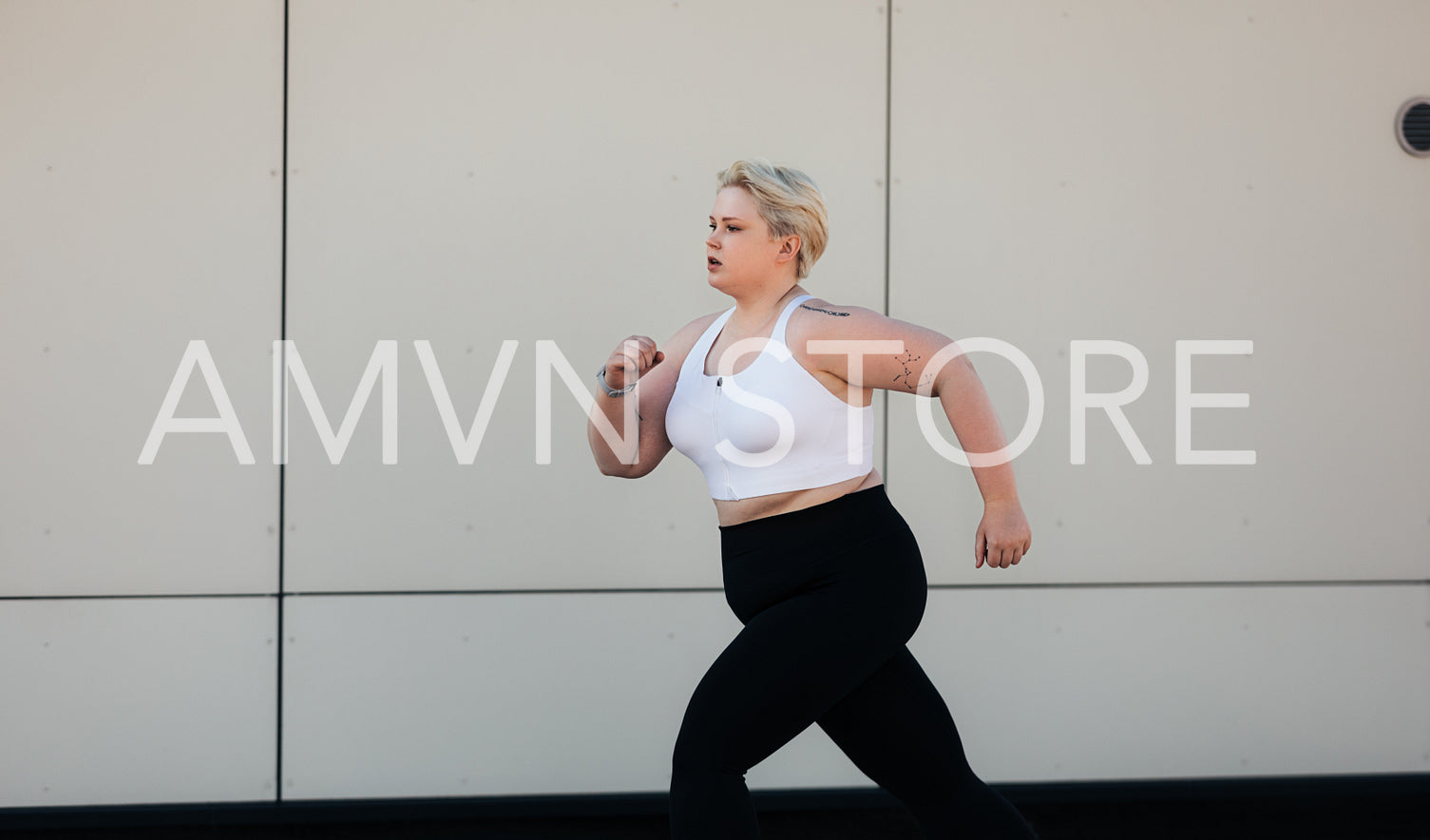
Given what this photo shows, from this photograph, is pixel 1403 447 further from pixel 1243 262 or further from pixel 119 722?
pixel 119 722

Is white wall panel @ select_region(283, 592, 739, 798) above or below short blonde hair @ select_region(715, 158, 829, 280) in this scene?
below

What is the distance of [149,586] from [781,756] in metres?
1.86

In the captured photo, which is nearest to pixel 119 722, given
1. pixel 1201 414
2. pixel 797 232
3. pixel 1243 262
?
pixel 797 232

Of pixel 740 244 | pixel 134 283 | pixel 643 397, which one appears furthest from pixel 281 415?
pixel 740 244

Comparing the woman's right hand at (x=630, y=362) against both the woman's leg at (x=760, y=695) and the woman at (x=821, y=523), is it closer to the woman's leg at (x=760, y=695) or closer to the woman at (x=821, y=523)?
the woman at (x=821, y=523)

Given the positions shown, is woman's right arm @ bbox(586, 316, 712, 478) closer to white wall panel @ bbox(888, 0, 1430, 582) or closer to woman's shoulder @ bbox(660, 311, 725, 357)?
woman's shoulder @ bbox(660, 311, 725, 357)

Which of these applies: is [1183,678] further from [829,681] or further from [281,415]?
[281,415]

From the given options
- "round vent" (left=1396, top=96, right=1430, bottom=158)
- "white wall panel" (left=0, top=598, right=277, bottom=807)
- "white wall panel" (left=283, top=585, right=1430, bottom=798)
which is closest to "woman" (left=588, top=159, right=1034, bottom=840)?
"white wall panel" (left=283, top=585, right=1430, bottom=798)

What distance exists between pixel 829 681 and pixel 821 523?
0.27 meters

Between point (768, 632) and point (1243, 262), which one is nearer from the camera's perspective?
point (768, 632)

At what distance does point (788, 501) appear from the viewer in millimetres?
1865

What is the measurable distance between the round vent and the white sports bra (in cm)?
242

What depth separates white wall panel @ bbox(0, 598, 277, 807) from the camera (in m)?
2.95

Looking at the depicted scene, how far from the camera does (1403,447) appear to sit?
328 cm
